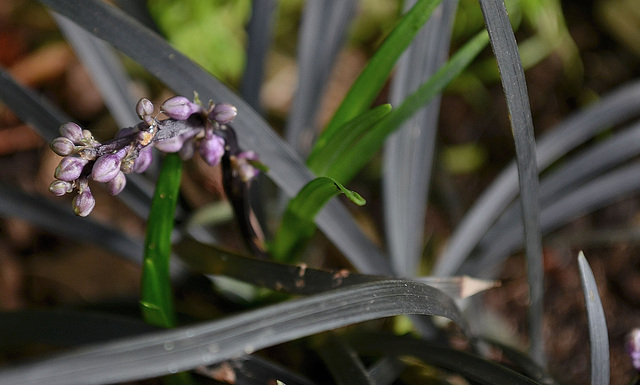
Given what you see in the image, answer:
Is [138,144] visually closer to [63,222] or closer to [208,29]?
[63,222]

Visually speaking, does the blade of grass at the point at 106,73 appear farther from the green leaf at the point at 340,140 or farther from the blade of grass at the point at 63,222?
the green leaf at the point at 340,140

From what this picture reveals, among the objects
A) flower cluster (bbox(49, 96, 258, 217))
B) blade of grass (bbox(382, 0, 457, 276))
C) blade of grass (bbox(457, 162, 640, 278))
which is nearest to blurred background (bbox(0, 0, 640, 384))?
blade of grass (bbox(457, 162, 640, 278))

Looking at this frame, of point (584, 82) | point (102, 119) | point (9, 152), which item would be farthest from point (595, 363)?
point (9, 152)

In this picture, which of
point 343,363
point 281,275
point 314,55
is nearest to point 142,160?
point 281,275

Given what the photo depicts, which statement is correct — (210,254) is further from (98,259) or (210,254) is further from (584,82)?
(584,82)

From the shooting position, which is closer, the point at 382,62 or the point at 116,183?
the point at 116,183

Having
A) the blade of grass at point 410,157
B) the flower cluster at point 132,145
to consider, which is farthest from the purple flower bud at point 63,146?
the blade of grass at point 410,157

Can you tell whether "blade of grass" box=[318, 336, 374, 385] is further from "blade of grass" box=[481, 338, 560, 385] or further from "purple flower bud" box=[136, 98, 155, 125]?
"purple flower bud" box=[136, 98, 155, 125]
